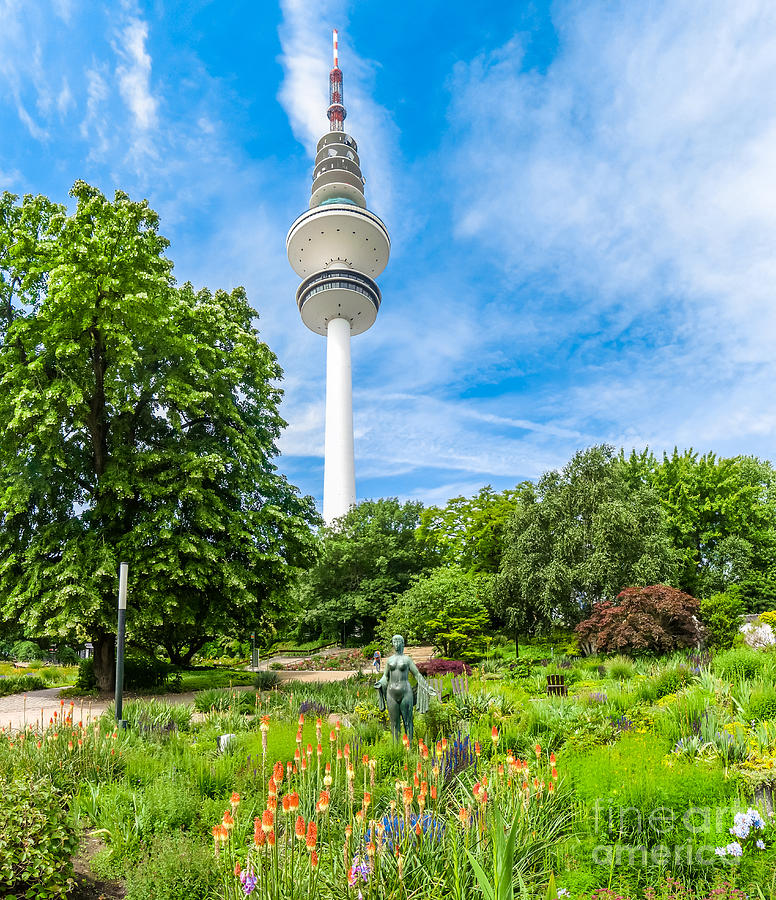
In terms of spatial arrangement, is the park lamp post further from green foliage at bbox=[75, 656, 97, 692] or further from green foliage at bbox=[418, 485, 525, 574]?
→ green foliage at bbox=[418, 485, 525, 574]

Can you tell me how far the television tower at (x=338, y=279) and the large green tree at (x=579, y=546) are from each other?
103 ft

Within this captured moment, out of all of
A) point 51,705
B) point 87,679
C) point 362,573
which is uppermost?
point 362,573

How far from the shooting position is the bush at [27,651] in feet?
112

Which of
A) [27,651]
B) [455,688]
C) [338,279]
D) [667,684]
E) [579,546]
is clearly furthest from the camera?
[338,279]

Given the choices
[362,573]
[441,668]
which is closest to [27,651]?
[362,573]

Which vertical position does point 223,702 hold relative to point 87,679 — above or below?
above

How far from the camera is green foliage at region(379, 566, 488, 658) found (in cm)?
2402

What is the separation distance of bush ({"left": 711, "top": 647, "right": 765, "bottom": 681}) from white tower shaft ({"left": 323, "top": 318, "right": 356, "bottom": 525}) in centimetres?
4648

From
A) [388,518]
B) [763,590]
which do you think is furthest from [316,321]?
[763,590]

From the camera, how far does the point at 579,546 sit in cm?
2552

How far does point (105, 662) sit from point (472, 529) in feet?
80.0

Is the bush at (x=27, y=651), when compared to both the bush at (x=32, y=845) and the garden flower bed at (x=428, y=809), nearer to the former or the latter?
the garden flower bed at (x=428, y=809)

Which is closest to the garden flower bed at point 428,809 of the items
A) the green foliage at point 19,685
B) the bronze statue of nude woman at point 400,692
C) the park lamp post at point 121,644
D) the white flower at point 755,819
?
the white flower at point 755,819

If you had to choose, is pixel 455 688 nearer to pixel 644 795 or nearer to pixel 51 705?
pixel 644 795
